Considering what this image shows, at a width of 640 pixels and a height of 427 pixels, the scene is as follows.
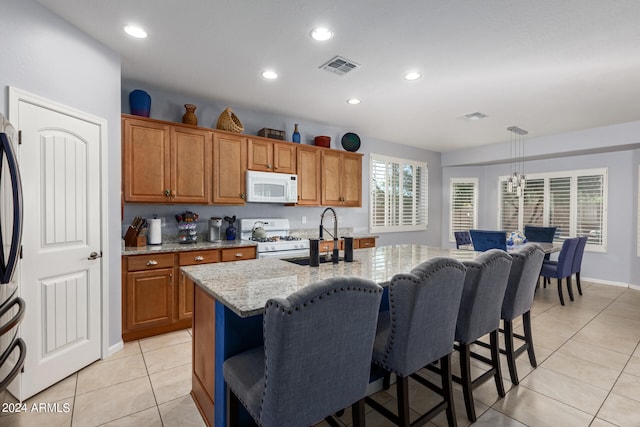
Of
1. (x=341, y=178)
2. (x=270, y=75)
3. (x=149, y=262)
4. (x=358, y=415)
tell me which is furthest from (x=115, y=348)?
(x=341, y=178)

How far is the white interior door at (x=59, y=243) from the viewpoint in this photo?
210 cm

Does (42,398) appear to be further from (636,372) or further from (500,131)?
(500,131)

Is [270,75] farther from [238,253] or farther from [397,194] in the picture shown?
[397,194]

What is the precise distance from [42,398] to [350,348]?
7.66ft

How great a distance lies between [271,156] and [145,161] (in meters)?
1.55

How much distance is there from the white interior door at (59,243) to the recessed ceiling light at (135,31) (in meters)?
0.77

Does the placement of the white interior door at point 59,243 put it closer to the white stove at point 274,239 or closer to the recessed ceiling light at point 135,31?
the recessed ceiling light at point 135,31

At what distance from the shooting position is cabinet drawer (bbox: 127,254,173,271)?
2.98m

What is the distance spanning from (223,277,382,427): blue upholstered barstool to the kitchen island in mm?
237

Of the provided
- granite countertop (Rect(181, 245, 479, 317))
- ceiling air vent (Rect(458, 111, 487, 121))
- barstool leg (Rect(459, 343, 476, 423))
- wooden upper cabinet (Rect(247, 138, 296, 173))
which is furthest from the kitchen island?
ceiling air vent (Rect(458, 111, 487, 121))

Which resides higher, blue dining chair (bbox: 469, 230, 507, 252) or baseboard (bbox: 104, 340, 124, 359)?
blue dining chair (bbox: 469, 230, 507, 252)

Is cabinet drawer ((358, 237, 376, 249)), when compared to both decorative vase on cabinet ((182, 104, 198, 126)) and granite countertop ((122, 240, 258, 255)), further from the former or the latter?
decorative vase on cabinet ((182, 104, 198, 126))

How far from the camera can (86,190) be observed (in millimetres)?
2506

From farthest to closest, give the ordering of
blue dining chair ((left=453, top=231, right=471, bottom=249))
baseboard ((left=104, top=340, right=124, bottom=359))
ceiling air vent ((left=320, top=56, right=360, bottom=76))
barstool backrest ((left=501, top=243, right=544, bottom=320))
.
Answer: blue dining chair ((left=453, top=231, right=471, bottom=249)) → ceiling air vent ((left=320, top=56, right=360, bottom=76)) → baseboard ((left=104, top=340, right=124, bottom=359)) → barstool backrest ((left=501, top=243, right=544, bottom=320))
